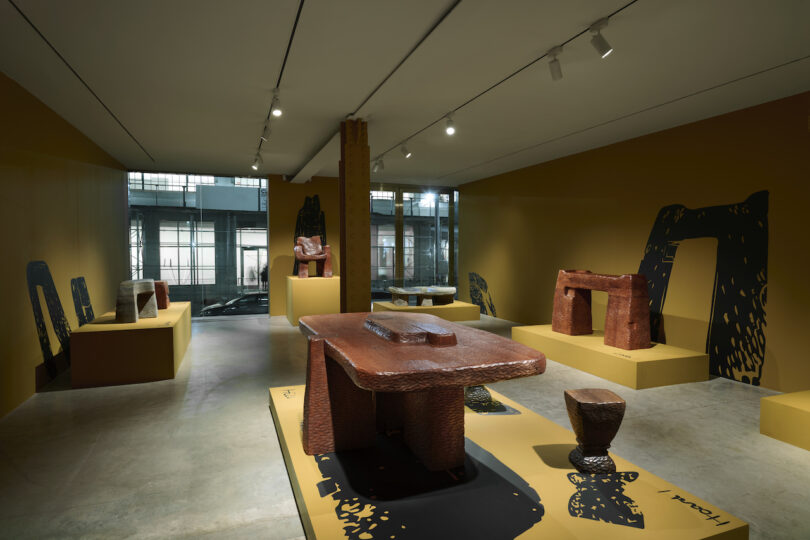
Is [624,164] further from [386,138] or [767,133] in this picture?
[386,138]

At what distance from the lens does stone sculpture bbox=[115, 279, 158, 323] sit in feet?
15.1

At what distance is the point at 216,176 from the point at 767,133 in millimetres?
8598

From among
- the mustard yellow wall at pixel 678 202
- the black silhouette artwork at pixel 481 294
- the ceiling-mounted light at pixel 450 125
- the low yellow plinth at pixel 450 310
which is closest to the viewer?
the mustard yellow wall at pixel 678 202

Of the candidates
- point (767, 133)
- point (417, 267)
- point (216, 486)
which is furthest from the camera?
point (417, 267)

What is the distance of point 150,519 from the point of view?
2.16 m

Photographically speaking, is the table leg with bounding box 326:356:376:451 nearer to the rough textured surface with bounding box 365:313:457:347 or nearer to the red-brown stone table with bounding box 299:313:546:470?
the red-brown stone table with bounding box 299:313:546:470

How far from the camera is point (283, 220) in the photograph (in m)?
8.88

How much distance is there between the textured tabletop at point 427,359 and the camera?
5.50 feet

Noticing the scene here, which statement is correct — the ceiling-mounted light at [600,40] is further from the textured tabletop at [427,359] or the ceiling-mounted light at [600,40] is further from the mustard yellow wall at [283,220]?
the mustard yellow wall at [283,220]

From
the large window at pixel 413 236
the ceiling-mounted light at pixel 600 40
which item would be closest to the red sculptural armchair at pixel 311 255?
the large window at pixel 413 236

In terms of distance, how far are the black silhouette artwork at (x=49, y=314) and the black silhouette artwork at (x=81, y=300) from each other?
0.35 meters

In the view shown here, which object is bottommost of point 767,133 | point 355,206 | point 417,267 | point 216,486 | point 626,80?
point 216,486

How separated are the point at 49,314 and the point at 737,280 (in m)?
7.00

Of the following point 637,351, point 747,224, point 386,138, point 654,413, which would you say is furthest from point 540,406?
point 386,138
